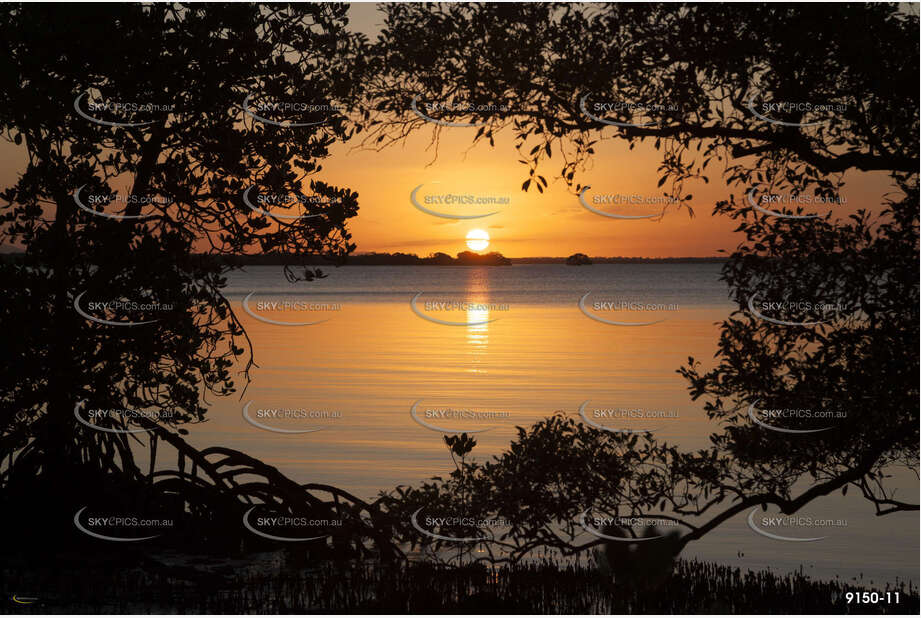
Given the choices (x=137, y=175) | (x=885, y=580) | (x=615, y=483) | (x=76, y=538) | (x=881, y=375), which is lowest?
(x=885, y=580)

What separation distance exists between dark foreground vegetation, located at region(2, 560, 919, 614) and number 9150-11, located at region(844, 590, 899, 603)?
0.43ft

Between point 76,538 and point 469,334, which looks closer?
point 76,538

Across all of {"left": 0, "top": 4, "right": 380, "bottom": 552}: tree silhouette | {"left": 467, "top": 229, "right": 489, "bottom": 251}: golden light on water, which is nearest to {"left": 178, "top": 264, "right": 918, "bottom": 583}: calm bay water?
{"left": 0, "top": 4, "right": 380, "bottom": 552}: tree silhouette

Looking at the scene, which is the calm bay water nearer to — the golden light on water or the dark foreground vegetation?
the dark foreground vegetation

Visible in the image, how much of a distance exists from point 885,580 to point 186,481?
31.9 feet

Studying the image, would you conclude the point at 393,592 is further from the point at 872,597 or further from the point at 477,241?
the point at 477,241

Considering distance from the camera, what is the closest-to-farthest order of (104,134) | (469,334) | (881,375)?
(881,375)
(104,134)
(469,334)

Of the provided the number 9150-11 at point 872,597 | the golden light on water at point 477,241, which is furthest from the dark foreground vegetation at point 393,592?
the golden light on water at point 477,241

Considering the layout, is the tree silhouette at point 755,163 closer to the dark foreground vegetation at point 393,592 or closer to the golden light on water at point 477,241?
the dark foreground vegetation at point 393,592

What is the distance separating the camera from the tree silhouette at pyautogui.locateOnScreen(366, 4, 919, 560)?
33.8 ft

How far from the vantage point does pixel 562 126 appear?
36.0 feet

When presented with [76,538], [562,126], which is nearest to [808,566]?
[562,126]

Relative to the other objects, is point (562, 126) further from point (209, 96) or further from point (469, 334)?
point (469, 334)

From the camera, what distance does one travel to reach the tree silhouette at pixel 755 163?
1031cm
